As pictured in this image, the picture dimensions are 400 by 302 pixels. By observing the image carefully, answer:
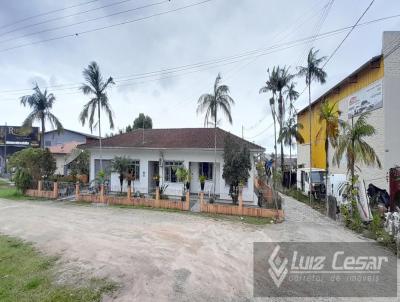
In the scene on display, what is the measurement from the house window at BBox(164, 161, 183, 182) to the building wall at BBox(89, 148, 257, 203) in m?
0.27

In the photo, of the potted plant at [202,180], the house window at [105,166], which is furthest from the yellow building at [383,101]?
the house window at [105,166]

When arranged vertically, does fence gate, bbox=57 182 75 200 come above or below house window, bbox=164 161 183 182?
below

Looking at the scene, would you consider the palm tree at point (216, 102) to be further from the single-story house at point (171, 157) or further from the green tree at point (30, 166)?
the green tree at point (30, 166)

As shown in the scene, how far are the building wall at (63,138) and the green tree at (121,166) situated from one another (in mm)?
26434

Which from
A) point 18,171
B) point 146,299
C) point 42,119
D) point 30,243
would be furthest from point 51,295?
point 42,119

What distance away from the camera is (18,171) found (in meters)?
23.1

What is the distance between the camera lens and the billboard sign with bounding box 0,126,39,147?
1670 inches

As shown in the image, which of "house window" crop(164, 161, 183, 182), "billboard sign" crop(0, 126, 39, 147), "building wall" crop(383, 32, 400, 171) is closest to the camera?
"building wall" crop(383, 32, 400, 171)

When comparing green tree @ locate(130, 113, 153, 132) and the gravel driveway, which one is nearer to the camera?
the gravel driveway

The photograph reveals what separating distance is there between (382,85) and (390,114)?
1.98m

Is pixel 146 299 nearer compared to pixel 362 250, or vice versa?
pixel 146 299

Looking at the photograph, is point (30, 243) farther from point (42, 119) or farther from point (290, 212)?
point (42, 119)

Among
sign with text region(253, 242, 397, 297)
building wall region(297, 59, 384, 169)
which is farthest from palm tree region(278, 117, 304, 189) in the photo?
sign with text region(253, 242, 397, 297)

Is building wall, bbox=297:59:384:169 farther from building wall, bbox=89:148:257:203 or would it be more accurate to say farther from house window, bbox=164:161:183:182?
house window, bbox=164:161:183:182
